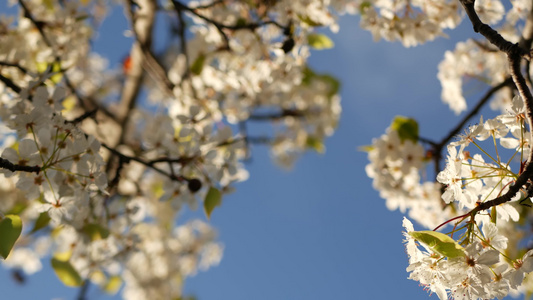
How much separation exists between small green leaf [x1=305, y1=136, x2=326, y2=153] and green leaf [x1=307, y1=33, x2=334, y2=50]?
5.92 ft

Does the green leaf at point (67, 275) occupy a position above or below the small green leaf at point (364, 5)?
below

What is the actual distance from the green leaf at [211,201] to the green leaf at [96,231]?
539 millimetres

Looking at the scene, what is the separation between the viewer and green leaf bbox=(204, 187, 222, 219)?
6.48 feet

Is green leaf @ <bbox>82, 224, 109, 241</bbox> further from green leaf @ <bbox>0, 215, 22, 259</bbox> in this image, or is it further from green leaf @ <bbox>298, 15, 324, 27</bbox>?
green leaf @ <bbox>298, 15, 324, 27</bbox>

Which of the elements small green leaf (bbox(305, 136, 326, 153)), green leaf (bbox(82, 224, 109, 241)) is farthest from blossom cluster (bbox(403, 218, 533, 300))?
small green leaf (bbox(305, 136, 326, 153))

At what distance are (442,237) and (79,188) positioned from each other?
4.06ft

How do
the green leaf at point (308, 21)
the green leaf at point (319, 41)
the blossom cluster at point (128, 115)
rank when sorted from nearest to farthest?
the blossom cluster at point (128, 115), the green leaf at point (308, 21), the green leaf at point (319, 41)

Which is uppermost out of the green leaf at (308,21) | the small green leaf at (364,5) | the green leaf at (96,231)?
the small green leaf at (364,5)

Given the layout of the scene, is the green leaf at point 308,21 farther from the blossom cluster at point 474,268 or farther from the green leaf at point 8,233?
the green leaf at point 8,233

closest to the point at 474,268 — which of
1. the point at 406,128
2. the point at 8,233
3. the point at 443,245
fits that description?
the point at 443,245

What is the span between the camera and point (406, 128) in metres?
2.53

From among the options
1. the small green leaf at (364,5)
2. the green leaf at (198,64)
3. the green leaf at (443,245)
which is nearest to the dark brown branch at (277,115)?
the green leaf at (198,64)

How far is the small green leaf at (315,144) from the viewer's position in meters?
4.48

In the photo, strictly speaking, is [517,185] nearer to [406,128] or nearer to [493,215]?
[493,215]
